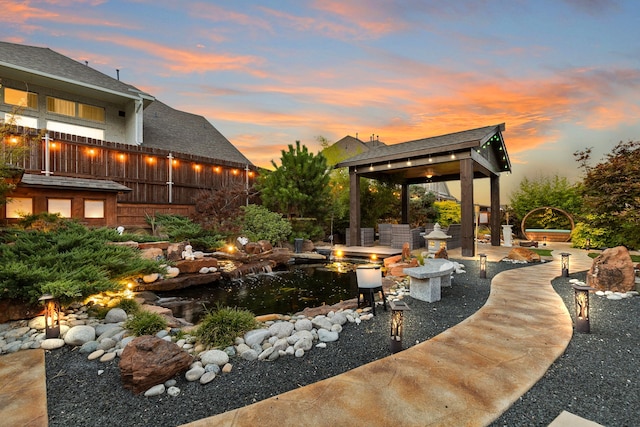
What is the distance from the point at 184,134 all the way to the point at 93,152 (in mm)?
6259

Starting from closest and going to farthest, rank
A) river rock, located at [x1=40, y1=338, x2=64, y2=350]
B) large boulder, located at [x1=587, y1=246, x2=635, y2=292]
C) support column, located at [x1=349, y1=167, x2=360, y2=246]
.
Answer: river rock, located at [x1=40, y1=338, x2=64, y2=350]
large boulder, located at [x1=587, y1=246, x2=635, y2=292]
support column, located at [x1=349, y1=167, x2=360, y2=246]

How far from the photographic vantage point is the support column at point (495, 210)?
1234cm

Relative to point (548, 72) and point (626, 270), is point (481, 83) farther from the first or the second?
point (626, 270)

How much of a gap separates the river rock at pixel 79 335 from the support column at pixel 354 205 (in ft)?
32.4

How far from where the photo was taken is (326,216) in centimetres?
1394

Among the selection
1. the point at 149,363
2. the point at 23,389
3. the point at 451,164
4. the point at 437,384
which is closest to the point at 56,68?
the point at 23,389

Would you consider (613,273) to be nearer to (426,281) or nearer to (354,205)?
(426,281)

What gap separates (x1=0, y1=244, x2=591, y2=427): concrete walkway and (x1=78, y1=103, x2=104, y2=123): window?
15.0 metres

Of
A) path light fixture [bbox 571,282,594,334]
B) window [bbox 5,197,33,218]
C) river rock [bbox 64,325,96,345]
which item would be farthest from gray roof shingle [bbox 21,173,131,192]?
path light fixture [bbox 571,282,594,334]

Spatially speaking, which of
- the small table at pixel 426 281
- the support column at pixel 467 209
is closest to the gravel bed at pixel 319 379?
the small table at pixel 426 281

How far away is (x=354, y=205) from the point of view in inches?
476

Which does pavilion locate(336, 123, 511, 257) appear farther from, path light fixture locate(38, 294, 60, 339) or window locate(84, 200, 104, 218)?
path light fixture locate(38, 294, 60, 339)

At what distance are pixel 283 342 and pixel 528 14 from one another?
389 inches

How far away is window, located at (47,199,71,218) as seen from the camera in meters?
9.42
